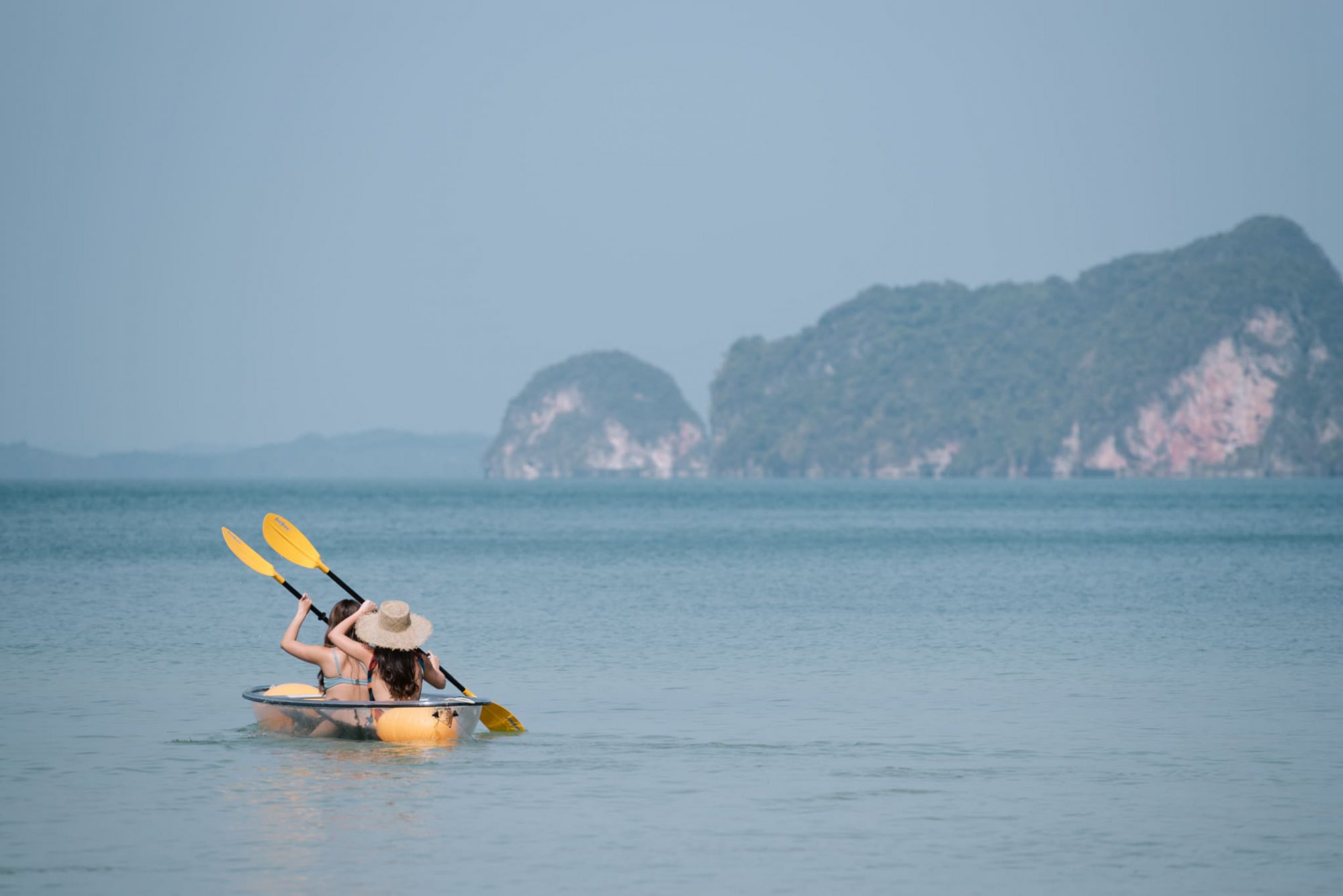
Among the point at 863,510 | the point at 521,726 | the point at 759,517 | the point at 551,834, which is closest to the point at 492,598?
the point at 521,726

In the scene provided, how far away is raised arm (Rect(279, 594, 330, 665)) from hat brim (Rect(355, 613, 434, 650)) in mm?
601

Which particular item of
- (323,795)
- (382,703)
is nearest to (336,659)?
(382,703)

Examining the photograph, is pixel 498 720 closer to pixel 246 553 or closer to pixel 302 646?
pixel 302 646

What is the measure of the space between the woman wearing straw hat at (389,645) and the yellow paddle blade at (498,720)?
0.72 metres

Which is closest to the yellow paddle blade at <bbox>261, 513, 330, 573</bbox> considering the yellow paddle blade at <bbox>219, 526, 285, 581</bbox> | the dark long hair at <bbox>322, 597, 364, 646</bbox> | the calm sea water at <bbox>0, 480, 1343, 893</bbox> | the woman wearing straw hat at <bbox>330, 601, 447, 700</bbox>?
the yellow paddle blade at <bbox>219, 526, 285, 581</bbox>

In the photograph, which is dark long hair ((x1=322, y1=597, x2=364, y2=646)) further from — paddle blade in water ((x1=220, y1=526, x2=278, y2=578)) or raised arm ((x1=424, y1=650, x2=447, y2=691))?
paddle blade in water ((x1=220, y1=526, x2=278, y2=578))

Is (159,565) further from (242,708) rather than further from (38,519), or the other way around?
(38,519)

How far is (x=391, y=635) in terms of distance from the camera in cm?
1547

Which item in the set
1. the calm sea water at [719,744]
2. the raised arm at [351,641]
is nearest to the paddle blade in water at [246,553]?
the calm sea water at [719,744]

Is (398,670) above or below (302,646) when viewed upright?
below

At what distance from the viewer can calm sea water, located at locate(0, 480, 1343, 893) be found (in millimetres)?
11336

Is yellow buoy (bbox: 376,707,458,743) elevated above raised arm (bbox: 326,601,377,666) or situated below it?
below

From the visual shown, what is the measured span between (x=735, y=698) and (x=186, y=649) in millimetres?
9140

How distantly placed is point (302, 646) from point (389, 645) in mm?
1262
